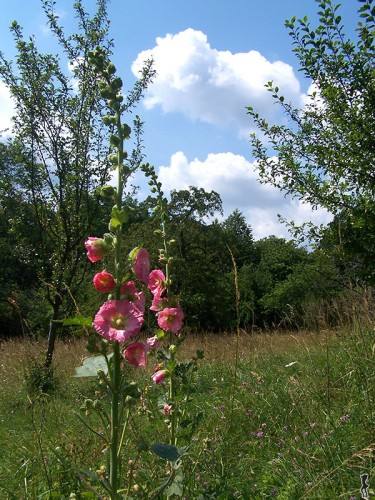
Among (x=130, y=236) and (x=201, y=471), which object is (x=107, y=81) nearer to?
(x=201, y=471)

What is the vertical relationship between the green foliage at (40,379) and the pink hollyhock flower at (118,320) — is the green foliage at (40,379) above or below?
below

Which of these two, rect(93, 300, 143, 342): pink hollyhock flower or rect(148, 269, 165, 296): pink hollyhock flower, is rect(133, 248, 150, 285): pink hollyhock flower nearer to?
rect(93, 300, 143, 342): pink hollyhock flower

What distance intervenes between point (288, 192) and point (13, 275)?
22.5 metres

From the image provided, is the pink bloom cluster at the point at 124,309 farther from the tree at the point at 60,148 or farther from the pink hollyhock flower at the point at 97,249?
the tree at the point at 60,148

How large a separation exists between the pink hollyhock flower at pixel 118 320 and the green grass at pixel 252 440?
0.27 m

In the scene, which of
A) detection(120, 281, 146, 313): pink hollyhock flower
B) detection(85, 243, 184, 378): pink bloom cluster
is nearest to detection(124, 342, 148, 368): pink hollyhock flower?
detection(85, 243, 184, 378): pink bloom cluster

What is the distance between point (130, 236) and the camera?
19406 millimetres

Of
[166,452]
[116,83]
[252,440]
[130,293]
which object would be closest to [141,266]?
[130,293]

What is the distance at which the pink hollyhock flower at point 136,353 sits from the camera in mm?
1446

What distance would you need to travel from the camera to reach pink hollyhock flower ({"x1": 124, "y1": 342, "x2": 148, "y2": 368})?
1.45m

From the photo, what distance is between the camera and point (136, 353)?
57.4 inches

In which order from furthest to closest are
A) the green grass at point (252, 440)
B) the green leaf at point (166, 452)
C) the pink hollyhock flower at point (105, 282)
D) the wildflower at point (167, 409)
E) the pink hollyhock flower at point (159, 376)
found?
the green grass at point (252, 440)
the pink hollyhock flower at point (159, 376)
the wildflower at point (167, 409)
the pink hollyhock flower at point (105, 282)
the green leaf at point (166, 452)

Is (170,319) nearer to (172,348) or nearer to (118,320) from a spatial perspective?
(172,348)

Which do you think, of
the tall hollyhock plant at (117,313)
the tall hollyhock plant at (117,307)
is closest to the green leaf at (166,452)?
the tall hollyhock plant at (117,307)
